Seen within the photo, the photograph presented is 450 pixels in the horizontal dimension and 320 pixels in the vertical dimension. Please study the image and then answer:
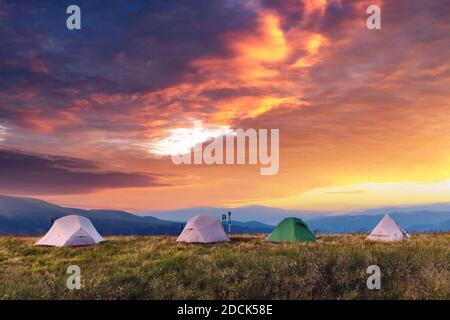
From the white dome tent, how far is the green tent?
13524mm

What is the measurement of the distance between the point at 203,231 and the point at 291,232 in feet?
22.9

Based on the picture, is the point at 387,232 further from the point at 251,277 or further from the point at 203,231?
the point at 251,277

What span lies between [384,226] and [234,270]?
22.8m

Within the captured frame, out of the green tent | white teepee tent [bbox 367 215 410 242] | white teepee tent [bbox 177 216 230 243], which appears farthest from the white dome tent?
white teepee tent [bbox 367 215 410 242]

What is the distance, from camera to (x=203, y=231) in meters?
34.8

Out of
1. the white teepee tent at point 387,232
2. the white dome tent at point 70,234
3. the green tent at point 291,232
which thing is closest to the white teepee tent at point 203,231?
the green tent at point 291,232

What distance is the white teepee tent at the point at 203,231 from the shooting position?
113 feet

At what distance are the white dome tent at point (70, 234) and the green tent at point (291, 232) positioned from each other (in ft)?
44.4

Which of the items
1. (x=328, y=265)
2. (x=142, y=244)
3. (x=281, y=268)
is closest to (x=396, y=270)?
(x=328, y=265)

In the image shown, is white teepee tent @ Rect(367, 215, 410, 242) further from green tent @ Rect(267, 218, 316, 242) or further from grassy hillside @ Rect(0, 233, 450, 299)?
grassy hillside @ Rect(0, 233, 450, 299)
